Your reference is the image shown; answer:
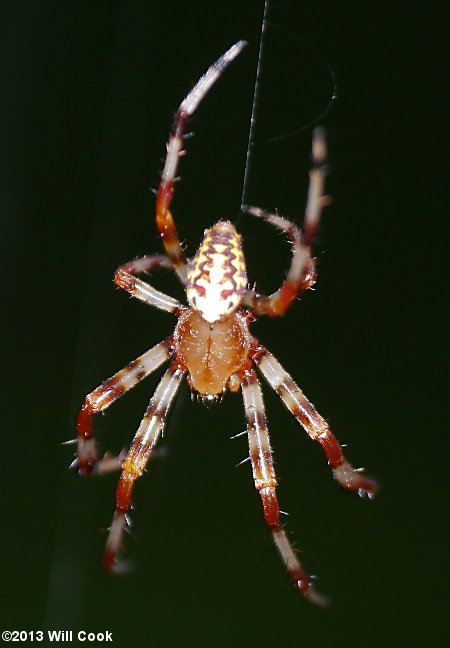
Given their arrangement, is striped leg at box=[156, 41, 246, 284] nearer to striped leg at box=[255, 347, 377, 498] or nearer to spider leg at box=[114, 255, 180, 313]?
spider leg at box=[114, 255, 180, 313]

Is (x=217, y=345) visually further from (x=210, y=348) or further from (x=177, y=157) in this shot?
(x=177, y=157)

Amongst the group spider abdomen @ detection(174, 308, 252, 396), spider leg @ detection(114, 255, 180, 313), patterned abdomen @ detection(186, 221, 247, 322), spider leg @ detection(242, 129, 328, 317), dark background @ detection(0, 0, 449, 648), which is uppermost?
dark background @ detection(0, 0, 449, 648)

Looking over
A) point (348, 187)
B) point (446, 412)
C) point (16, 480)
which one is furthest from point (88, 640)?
point (348, 187)

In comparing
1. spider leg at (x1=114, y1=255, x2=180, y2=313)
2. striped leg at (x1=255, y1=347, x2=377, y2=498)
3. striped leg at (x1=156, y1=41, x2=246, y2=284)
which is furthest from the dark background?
striped leg at (x1=156, y1=41, x2=246, y2=284)

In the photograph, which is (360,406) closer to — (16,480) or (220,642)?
(220,642)

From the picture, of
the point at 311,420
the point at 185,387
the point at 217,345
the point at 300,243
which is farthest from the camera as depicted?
the point at 185,387

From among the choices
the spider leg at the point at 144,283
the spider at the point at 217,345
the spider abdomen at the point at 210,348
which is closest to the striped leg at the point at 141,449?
the spider at the point at 217,345

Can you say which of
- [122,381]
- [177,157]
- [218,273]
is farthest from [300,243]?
[122,381]
